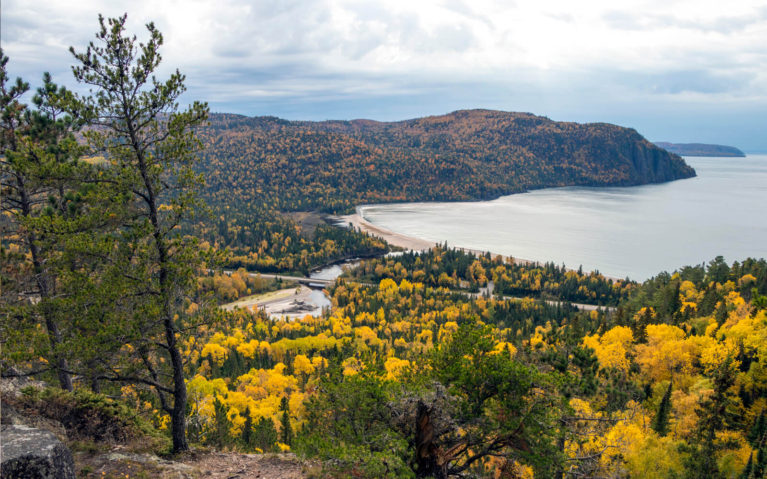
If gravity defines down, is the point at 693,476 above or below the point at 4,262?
below

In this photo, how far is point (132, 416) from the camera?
16.2 meters

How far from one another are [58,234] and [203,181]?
15.4 feet

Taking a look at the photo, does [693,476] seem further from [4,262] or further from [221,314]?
[4,262]

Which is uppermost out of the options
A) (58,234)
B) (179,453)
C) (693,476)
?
(58,234)

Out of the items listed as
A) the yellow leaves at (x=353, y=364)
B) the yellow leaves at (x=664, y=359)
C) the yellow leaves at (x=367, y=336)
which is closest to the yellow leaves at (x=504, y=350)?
the yellow leaves at (x=353, y=364)

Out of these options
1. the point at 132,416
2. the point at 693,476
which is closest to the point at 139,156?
the point at 132,416

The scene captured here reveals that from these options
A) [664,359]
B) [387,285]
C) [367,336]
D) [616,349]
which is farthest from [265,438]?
[387,285]

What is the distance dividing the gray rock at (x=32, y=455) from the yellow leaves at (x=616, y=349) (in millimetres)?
34796

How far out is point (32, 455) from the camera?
968 centimetres

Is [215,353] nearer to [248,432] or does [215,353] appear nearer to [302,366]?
[302,366]

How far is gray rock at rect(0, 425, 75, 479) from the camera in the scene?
952cm

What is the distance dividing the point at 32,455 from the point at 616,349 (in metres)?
41.8

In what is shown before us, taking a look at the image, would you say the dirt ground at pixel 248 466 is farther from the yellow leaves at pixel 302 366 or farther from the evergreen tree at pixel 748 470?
the yellow leaves at pixel 302 366

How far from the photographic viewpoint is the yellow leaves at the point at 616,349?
37719 millimetres
